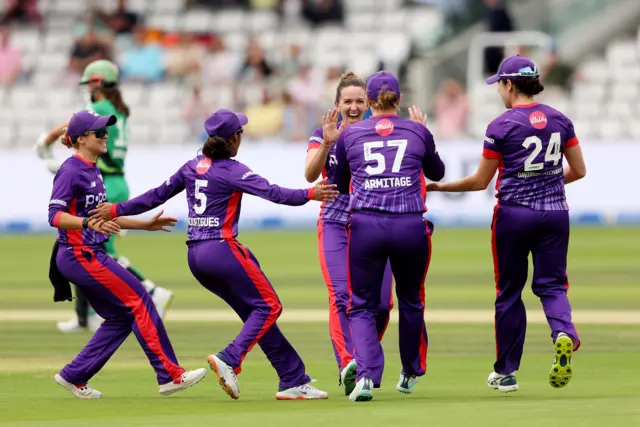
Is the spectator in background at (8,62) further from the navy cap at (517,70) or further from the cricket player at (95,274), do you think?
the navy cap at (517,70)

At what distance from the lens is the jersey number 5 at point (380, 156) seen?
8.75 meters

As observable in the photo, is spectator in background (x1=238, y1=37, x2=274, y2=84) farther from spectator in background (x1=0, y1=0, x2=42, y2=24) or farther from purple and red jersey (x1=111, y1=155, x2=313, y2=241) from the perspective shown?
purple and red jersey (x1=111, y1=155, x2=313, y2=241)

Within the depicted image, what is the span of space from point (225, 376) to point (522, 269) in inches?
78.4

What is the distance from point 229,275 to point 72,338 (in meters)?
3.97

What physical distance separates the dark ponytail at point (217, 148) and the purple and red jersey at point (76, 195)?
30.6 inches

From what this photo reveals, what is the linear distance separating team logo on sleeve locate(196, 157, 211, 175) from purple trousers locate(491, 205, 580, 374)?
5.93 feet

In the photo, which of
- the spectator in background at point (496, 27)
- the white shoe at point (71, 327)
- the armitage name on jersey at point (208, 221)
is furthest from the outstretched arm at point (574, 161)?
the spectator in background at point (496, 27)

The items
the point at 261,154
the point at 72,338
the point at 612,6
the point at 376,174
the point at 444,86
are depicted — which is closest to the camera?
the point at 376,174

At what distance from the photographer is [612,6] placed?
2838cm

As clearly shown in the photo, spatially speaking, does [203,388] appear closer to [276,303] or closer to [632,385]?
[276,303]

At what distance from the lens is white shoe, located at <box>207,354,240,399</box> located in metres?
8.72

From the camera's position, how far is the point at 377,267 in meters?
8.81

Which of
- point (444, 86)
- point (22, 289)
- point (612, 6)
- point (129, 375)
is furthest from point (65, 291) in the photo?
point (612, 6)

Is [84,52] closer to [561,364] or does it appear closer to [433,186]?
[433,186]
